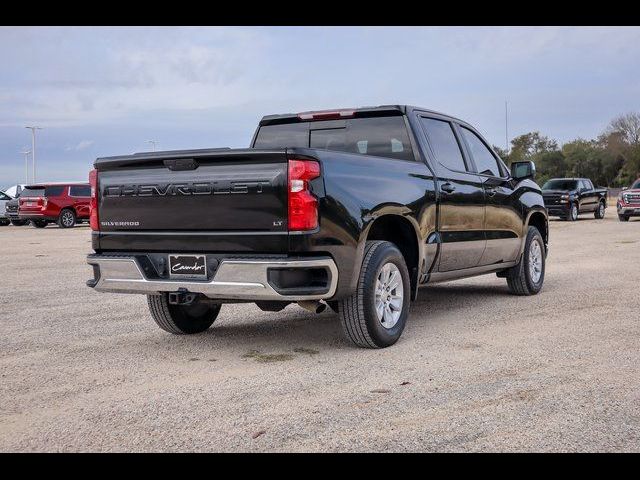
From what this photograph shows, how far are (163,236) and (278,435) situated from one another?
2.32 m

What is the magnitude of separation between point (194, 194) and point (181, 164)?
0.80 ft

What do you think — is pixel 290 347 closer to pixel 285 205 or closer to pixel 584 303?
pixel 285 205

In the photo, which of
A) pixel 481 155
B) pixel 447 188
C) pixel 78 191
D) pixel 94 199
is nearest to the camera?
pixel 94 199

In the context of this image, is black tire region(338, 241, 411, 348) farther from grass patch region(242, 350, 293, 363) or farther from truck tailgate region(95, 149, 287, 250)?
truck tailgate region(95, 149, 287, 250)

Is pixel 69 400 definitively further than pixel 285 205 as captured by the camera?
No

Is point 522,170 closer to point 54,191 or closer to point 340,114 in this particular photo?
point 340,114

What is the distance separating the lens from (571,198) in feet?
94.8

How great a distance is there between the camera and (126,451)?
12.2 feet

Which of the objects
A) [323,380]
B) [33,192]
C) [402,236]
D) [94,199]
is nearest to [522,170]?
[402,236]

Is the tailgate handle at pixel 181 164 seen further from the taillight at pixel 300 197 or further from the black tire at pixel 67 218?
the black tire at pixel 67 218

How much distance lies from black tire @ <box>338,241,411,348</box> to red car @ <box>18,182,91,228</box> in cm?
2637

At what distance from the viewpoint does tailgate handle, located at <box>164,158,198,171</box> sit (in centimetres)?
561

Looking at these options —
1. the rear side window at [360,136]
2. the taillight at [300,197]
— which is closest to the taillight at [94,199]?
the taillight at [300,197]

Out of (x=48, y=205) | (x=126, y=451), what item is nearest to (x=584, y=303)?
(x=126, y=451)
